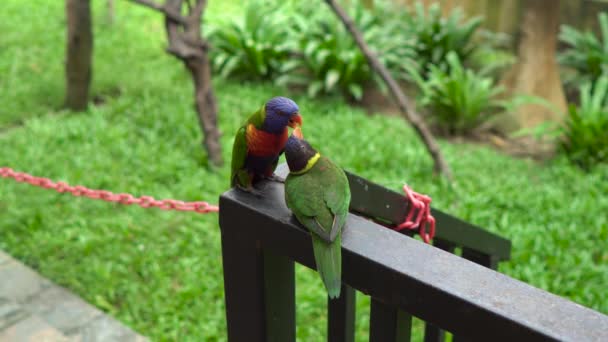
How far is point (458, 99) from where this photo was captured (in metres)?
5.43

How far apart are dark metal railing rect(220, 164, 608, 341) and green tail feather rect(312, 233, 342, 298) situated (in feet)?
0.06

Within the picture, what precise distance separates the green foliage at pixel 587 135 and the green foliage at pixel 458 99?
772 millimetres

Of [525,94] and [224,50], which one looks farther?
[224,50]

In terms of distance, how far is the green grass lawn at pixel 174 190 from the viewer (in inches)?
132

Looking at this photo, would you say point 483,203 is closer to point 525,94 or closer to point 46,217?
point 525,94

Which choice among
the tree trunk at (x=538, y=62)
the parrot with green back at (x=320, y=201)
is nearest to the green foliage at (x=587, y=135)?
the tree trunk at (x=538, y=62)

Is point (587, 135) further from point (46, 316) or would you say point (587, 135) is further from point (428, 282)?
point (428, 282)

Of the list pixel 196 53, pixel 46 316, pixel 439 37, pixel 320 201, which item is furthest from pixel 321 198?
pixel 439 37

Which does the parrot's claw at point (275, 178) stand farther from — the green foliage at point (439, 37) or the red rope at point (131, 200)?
the green foliage at point (439, 37)

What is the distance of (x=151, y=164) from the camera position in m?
4.68

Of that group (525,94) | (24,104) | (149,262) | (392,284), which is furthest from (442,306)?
(24,104)

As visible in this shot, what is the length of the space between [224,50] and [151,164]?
88.9 inches

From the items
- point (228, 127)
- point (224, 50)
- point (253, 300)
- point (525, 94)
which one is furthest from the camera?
point (224, 50)

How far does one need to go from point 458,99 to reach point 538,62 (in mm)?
894
